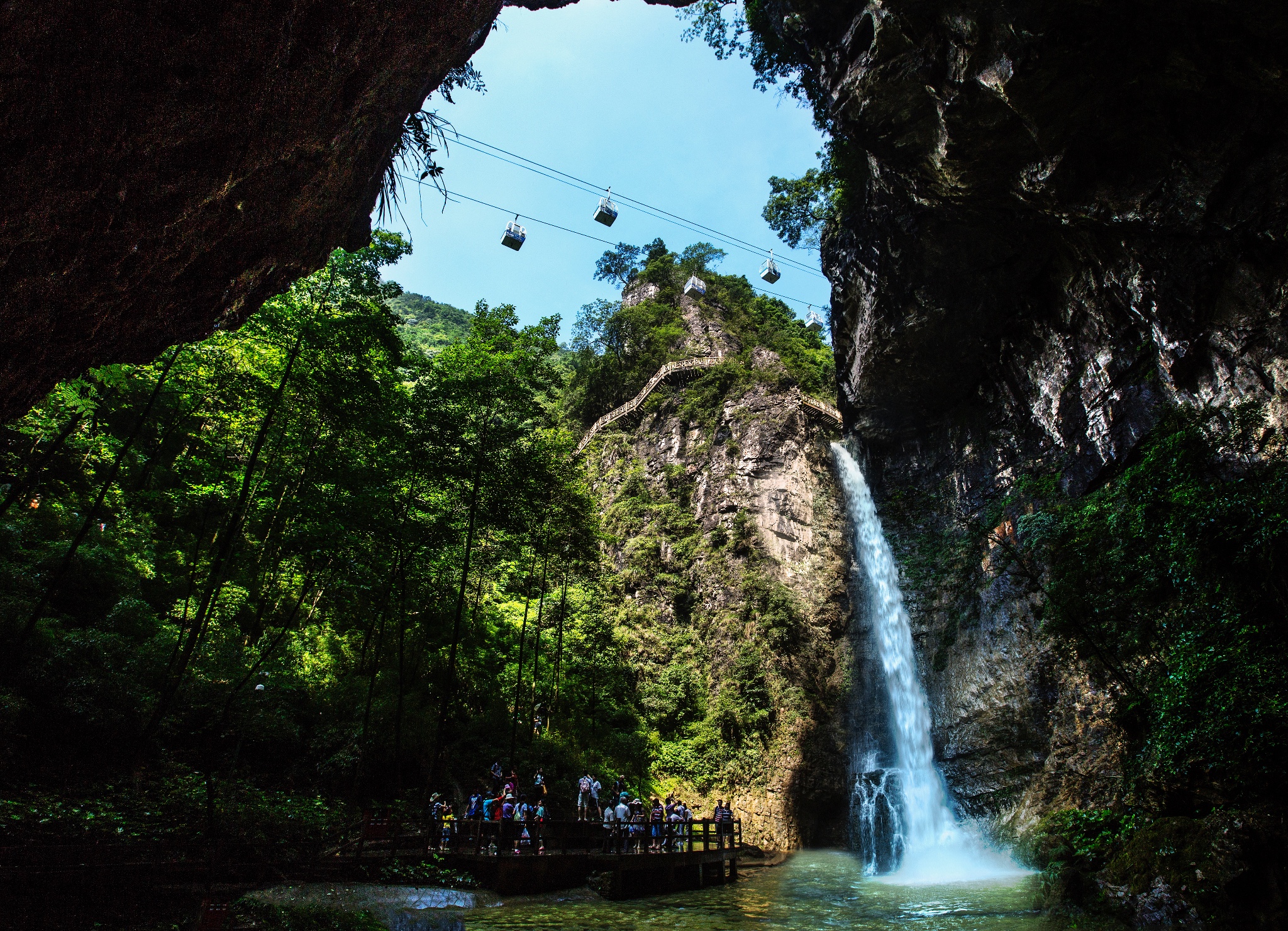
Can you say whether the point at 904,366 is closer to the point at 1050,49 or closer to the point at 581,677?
the point at 1050,49

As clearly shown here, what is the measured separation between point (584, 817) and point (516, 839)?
4.20 metres

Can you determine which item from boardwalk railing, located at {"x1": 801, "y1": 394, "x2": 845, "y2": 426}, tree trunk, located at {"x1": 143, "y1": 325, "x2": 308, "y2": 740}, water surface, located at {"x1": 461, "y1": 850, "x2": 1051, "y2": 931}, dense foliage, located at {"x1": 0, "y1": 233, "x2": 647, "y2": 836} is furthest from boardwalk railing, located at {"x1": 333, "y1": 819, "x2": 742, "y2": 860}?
boardwalk railing, located at {"x1": 801, "y1": 394, "x2": 845, "y2": 426}

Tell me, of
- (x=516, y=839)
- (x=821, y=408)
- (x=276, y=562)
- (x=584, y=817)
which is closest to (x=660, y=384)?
(x=821, y=408)

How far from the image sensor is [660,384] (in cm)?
3450

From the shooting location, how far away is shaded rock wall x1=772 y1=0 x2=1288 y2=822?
416 inches

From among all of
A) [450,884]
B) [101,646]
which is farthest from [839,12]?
[101,646]

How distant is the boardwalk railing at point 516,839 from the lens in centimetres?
1004

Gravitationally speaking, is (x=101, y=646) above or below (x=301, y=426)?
below

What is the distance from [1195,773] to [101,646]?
17200 mm

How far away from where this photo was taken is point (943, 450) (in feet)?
71.3

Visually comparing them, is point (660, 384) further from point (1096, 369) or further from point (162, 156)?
point (162, 156)

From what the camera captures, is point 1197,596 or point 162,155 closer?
point 162,155

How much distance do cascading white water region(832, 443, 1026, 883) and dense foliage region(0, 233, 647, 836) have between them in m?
9.47

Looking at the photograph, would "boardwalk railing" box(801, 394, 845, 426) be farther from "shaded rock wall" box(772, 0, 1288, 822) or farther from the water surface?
the water surface
